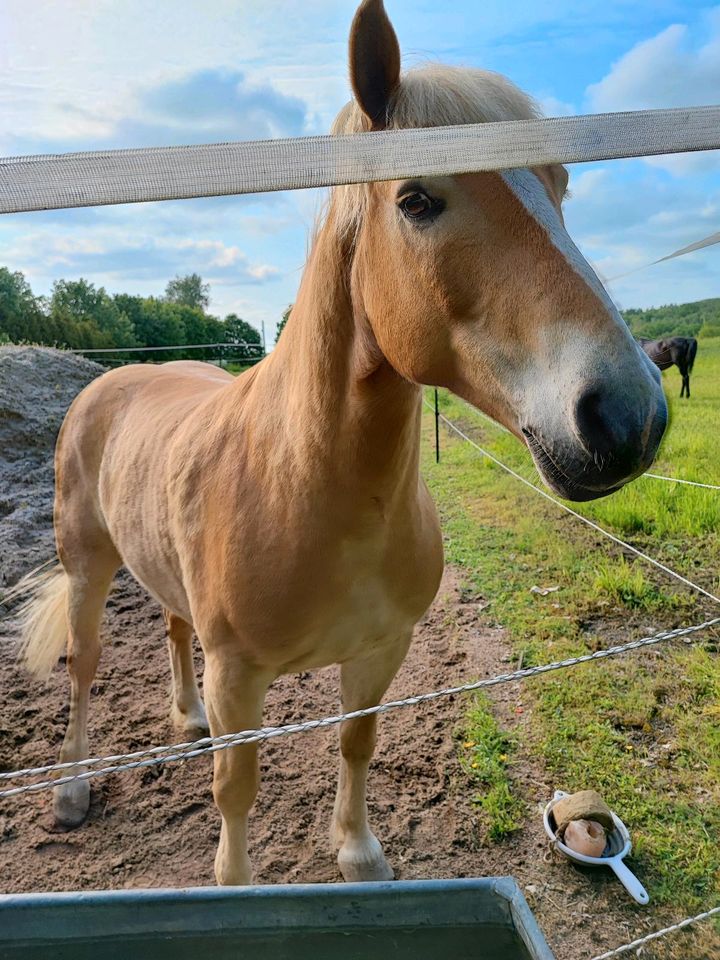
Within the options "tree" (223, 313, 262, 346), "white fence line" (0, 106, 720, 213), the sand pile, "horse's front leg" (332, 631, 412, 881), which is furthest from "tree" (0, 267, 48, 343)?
"white fence line" (0, 106, 720, 213)

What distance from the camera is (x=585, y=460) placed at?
3.68 feet

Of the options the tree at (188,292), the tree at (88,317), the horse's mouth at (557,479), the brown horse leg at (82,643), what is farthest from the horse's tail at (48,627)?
the tree at (188,292)

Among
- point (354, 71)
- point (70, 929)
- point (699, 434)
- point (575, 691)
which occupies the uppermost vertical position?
point (354, 71)

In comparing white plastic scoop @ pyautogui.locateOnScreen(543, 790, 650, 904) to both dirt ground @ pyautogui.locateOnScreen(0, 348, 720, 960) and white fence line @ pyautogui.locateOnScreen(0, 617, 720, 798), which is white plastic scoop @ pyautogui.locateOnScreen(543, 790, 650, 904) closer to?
dirt ground @ pyautogui.locateOnScreen(0, 348, 720, 960)

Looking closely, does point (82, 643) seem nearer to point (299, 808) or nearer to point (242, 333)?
point (299, 808)

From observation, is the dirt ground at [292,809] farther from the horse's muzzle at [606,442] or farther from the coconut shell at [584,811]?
the horse's muzzle at [606,442]

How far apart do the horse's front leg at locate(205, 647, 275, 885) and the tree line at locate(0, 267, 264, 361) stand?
1282cm

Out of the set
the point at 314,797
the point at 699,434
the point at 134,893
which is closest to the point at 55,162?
the point at 134,893

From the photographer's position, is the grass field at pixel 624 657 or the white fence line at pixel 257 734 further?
the grass field at pixel 624 657

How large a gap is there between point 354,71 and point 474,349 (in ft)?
2.05

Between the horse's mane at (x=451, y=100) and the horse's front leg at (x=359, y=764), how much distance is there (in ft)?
5.13

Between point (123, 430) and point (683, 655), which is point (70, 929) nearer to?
point (123, 430)

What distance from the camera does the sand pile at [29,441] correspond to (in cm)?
565

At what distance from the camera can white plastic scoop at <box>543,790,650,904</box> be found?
225cm
